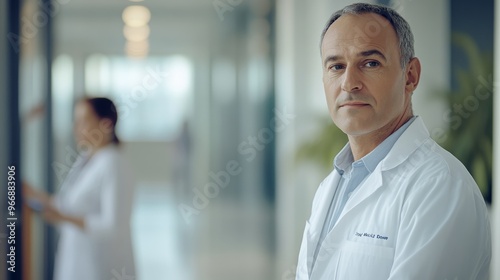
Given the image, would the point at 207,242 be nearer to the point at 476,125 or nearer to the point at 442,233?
the point at 476,125

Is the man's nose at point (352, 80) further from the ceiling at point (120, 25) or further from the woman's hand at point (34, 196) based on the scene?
the ceiling at point (120, 25)

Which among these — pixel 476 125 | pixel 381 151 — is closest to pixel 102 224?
pixel 381 151

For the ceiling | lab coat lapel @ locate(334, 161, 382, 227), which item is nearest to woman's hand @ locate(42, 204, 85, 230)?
lab coat lapel @ locate(334, 161, 382, 227)

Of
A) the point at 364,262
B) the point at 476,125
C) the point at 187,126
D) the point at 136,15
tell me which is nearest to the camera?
the point at 364,262

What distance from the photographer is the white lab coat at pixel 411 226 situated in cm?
98

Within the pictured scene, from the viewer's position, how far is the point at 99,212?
2326 millimetres

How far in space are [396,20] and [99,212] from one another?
1.51m

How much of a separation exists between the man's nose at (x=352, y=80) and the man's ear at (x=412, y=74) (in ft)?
0.38

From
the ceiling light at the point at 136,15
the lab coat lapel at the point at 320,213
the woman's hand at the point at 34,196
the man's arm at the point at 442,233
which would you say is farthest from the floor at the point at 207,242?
the man's arm at the point at 442,233

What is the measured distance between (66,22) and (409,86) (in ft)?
12.5

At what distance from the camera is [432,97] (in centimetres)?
295

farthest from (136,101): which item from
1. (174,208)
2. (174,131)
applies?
(174,208)

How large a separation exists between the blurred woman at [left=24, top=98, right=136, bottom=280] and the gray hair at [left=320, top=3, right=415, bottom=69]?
131 cm

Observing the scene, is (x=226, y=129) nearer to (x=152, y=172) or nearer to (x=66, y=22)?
(x=152, y=172)
